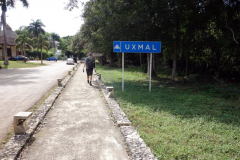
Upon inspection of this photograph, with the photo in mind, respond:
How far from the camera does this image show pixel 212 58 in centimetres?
1490

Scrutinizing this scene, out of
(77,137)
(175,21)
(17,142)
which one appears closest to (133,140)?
(77,137)

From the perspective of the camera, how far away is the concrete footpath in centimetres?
321

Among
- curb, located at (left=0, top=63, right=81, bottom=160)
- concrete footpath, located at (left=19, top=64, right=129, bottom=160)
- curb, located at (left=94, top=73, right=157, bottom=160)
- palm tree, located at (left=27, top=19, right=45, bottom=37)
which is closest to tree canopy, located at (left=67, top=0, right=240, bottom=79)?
concrete footpath, located at (left=19, top=64, right=129, bottom=160)

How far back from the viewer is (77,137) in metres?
3.88

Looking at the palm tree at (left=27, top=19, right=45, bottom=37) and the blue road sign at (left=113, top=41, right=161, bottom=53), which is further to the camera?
the palm tree at (left=27, top=19, right=45, bottom=37)

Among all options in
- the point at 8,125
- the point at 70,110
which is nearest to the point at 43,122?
the point at 8,125

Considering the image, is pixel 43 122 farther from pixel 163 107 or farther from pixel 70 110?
pixel 163 107

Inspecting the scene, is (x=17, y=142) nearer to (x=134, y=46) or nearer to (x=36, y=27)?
(x=134, y=46)

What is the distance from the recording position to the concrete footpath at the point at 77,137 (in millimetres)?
3211

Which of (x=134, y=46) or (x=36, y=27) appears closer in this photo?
Result: (x=134, y=46)

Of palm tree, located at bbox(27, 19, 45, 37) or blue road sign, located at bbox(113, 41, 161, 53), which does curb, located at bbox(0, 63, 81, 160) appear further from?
palm tree, located at bbox(27, 19, 45, 37)

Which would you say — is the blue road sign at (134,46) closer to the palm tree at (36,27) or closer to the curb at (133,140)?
the curb at (133,140)

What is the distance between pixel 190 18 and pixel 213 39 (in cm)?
216

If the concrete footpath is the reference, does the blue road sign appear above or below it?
above
